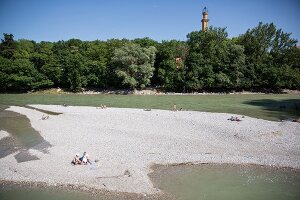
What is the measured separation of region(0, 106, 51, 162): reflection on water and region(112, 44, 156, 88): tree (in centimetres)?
3157

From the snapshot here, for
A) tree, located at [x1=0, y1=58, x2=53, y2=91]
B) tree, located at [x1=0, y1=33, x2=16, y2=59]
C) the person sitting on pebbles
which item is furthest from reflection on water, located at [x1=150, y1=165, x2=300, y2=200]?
tree, located at [x1=0, y1=33, x2=16, y2=59]

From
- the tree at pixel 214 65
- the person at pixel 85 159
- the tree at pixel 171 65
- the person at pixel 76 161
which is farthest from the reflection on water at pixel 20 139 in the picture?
the tree at pixel 214 65

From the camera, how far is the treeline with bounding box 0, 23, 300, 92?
68.8 m

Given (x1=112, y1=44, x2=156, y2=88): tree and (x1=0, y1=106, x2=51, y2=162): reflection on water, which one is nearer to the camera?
(x1=0, y1=106, x2=51, y2=162): reflection on water

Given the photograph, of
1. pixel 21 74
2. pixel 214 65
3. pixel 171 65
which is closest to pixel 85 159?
pixel 171 65

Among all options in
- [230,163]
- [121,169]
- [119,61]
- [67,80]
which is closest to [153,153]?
[121,169]

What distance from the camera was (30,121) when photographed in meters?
37.7

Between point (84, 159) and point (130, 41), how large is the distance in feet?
197

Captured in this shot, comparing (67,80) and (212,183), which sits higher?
(67,80)

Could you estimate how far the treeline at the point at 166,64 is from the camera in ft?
226

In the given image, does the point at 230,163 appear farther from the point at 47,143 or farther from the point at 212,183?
the point at 47,143

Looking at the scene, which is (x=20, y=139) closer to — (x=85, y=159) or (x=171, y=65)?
(x=85, y=159)

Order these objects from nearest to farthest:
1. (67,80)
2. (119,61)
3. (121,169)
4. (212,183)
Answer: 1. (212,183)
2. (121,169)
3. (119,61)
4. (67,80)

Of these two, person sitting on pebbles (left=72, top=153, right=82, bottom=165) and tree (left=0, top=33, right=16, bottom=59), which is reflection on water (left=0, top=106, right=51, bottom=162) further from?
tree (left=0, top=33, right=16, bottom=59)
